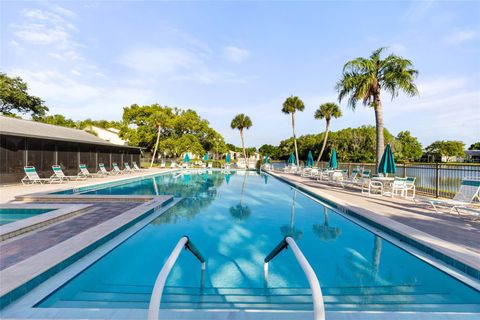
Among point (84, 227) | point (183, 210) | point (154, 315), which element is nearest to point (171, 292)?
point (154, 315)

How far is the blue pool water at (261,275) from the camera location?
3.11 meters

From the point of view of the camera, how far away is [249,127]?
135 ft

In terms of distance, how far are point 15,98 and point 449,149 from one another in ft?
318

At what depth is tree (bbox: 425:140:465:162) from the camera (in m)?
70.1

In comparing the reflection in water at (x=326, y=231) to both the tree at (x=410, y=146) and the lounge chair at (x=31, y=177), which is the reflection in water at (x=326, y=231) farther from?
the tree at (x=410, y=146)

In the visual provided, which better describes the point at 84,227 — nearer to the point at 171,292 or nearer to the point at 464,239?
the point at 171,292

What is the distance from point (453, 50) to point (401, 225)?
34.2 ft

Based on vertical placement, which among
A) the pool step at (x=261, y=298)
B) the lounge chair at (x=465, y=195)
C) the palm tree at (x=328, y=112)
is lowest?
the pool step at (x=261, y=298)

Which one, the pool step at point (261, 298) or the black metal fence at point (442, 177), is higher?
the black metal fence at point (442, 177)

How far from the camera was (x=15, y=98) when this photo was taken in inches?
1307

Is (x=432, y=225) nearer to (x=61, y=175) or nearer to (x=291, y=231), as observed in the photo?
(x=291, y=231)

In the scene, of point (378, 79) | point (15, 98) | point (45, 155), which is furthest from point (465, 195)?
point (15, 98)

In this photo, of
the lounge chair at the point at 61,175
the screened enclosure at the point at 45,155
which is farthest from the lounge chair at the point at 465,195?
the screened enclosure at the point at 45,155

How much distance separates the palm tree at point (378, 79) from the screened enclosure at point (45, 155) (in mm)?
17519
